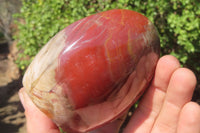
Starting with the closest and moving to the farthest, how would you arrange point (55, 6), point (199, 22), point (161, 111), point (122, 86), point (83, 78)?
point (83, 78) → point (122, 86) → point (161, 111) → point (199, 22) → point (55, 6)

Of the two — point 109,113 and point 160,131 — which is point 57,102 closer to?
point 109,113

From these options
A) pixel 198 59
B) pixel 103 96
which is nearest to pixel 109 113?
pixel 103 96

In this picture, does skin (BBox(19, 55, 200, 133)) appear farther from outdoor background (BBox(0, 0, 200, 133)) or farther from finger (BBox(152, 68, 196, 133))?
outdoor background (BBox(0, 0, 200, 133))

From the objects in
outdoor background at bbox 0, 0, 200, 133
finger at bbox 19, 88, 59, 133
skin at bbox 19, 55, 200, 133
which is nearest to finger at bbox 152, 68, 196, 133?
skin at bbox 19, 55, 200, 133

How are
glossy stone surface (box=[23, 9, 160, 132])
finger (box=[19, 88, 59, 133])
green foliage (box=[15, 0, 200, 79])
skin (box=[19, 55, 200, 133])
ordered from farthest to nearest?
green foliage (box=[15, 0, 200, 79]) < finger (box=[19, 88, 59, 133]) < skin (box=[19, 55, 200, 133]) < glossy stone surface (box=[23, 9, 160, 132])

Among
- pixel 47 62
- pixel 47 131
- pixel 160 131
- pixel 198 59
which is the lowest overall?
pixel 198 59

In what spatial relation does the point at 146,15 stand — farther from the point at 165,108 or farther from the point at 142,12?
the point at 165,108

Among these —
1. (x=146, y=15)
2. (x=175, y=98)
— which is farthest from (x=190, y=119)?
(x=146, y=15)
